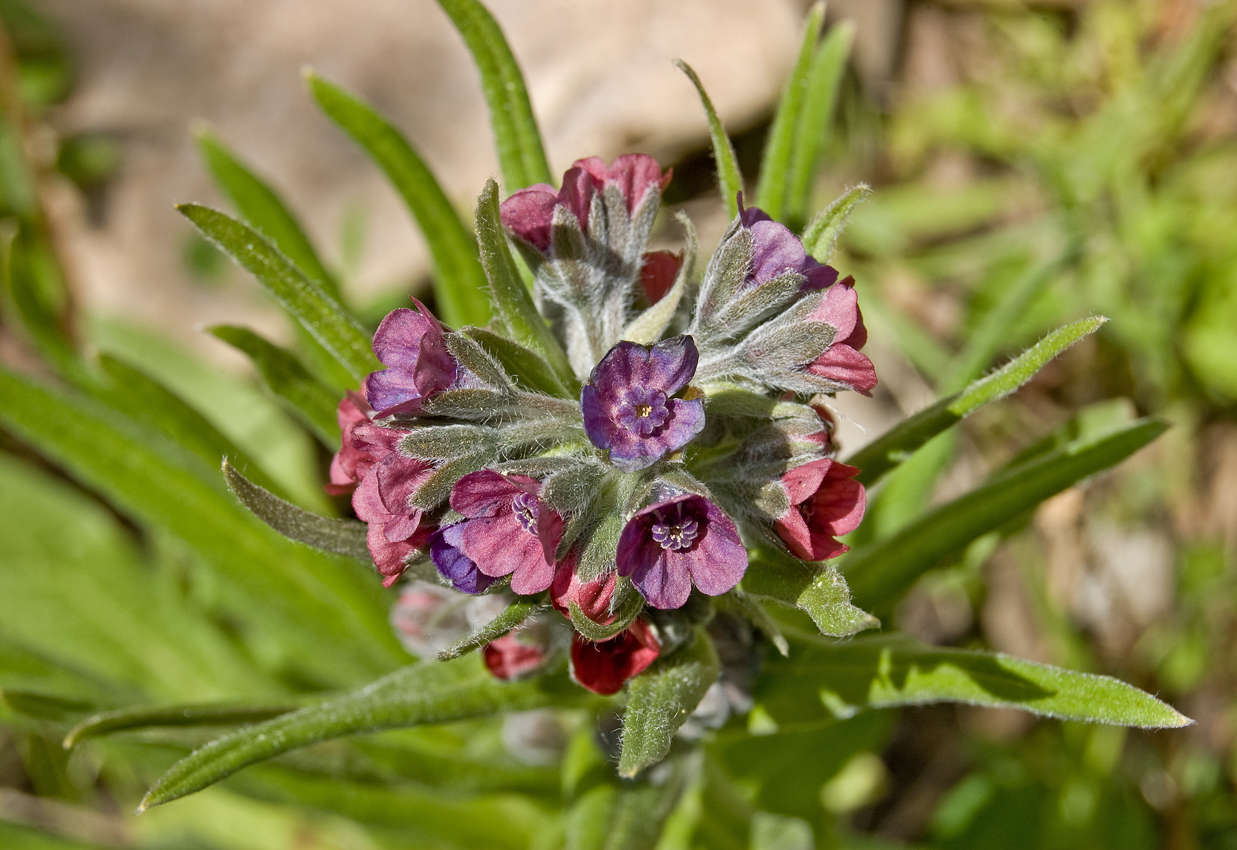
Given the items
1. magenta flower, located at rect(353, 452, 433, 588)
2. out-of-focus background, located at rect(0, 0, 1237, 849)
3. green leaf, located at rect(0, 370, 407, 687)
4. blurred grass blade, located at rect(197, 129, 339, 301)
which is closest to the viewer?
magenta flower, located at rect(353, 452, 433, 588)

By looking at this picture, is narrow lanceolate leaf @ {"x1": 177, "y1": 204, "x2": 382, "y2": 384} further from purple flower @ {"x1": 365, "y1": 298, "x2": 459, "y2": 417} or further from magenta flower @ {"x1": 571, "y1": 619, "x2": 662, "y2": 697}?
magenta flower @ {"x1": 571, "y1": 619, "x2": 662, "y2": 697}

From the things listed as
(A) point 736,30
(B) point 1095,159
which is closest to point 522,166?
(A) point 736,30

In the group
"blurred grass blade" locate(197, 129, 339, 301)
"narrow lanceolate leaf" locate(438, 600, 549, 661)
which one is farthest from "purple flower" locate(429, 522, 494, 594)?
A: "blurred grass blade" locate(197, 129, 339, 301)

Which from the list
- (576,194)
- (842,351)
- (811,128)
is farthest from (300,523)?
(811,128)

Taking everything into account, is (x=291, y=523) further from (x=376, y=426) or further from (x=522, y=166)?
(x=522, y=166)

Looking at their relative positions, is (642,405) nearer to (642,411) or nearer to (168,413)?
(642,411)

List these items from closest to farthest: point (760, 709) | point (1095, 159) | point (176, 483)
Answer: point (760, 709)
point (176, 483)
point (1095, 159)
